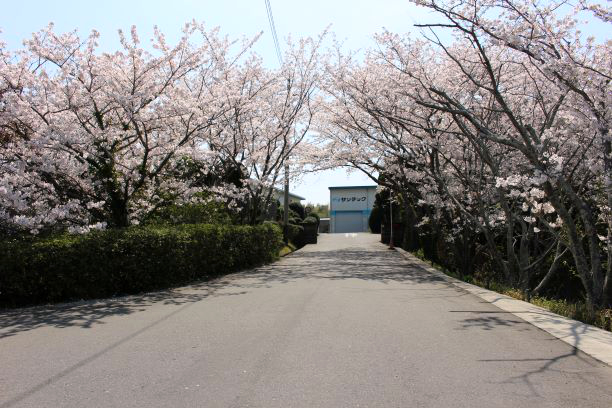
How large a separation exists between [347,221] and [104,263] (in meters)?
57.3

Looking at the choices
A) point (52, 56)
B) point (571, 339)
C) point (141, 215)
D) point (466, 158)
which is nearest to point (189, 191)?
point (141, 215)

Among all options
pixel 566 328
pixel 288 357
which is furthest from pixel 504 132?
pixel 288 357

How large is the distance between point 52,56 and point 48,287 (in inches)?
215

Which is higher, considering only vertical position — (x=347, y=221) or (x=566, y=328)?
(x=347, y=221)

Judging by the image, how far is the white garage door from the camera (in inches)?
2618

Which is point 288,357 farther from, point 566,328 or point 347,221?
point 347,221

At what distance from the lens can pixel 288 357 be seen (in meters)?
5.71

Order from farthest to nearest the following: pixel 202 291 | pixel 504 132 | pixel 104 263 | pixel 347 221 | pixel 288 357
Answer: pixel 347 221 → pixel 504 132 → pixel 202 291 → pixel 104 263 → pixel 288 357

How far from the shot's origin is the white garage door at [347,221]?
218 ft

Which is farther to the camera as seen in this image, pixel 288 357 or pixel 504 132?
pixel 504 132

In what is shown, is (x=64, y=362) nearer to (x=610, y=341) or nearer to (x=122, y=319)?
(x=122, y=319)

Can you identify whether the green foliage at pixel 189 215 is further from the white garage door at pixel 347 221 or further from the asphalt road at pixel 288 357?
the white garage door at pixel 347 221

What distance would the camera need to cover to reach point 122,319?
26.4 ft

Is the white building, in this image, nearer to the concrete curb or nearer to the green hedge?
the green hedge
